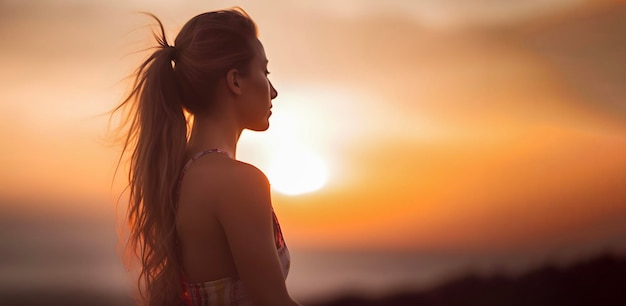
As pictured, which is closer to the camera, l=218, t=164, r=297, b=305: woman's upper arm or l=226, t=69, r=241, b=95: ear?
l=218, t=164, r=297, b=305: woman's upper arm

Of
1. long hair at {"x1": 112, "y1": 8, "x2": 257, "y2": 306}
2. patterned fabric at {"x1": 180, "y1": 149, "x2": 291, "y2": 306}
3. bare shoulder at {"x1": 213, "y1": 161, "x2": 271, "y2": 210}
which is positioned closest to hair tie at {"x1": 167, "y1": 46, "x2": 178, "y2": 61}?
long hair at {"x1": 112, "y1": 8, "x2": 257, "y2": 306}

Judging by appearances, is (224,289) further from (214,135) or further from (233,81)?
(233,81)

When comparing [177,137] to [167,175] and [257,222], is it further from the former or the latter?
[257,222]

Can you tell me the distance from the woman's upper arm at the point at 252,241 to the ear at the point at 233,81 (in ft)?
1.40

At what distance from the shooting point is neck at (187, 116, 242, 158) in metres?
2.92

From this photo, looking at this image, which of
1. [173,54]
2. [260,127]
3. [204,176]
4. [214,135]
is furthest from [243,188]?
[173,54]

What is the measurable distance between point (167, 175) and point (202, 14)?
655 millimetres

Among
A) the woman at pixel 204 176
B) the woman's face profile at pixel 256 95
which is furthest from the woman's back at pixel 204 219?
the woman's face profile at pixel 256 95

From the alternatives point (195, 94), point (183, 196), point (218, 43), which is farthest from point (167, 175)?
point (218, 43)

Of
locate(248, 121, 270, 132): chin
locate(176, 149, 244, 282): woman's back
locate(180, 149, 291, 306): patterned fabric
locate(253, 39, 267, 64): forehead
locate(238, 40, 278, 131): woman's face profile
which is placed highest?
locate(253, 39, 267, 64): forehead

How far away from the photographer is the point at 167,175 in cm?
294

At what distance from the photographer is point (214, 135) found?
9.60 ft

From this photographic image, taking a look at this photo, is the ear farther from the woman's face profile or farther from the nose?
the nose

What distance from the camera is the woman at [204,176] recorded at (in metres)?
2.67
